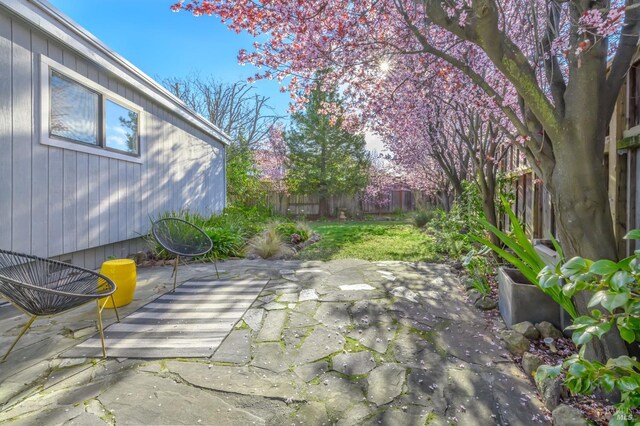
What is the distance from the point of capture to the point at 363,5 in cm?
297

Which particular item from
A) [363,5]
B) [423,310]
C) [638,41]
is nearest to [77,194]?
[363,5]

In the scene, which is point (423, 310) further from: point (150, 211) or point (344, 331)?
point (150, 211)

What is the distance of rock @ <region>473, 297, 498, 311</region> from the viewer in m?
2.88

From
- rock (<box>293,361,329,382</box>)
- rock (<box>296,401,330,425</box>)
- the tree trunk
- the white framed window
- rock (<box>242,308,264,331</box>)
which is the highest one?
the white framed window

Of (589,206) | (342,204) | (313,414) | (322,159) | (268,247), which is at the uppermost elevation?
(322,159)

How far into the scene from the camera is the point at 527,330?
2.25 metres

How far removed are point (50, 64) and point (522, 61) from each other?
4296 mm

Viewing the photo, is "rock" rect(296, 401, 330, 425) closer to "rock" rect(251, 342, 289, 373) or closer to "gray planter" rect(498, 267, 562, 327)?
"rock" rect(251, 342, 289, 373)

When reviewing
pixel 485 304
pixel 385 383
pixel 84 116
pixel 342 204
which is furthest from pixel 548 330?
pixel 342 204

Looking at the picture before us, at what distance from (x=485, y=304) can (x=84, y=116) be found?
4.89 m

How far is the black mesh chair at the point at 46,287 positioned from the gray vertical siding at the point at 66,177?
28.1 inches

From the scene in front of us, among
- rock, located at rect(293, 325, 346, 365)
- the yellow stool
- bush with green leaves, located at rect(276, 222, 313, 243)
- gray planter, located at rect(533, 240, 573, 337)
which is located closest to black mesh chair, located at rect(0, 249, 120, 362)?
the yellow stool

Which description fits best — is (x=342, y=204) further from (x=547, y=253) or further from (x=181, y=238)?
(x=547, y=253)

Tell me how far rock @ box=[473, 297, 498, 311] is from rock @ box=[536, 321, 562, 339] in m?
0.57
